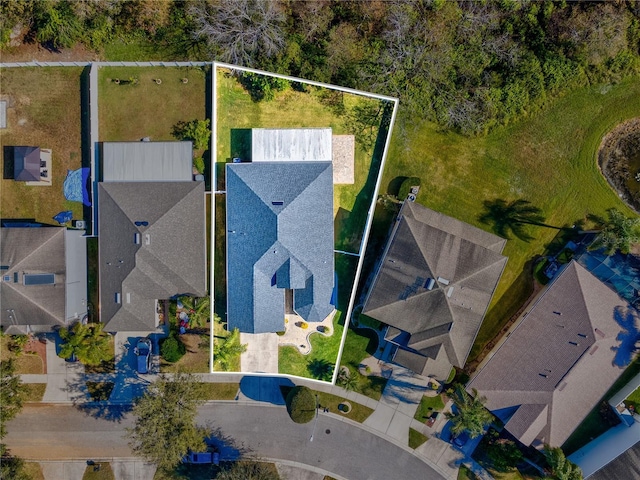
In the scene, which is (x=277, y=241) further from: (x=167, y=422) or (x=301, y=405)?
(x=167, y=422)

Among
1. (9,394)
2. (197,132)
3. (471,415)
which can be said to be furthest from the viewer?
(9,394)

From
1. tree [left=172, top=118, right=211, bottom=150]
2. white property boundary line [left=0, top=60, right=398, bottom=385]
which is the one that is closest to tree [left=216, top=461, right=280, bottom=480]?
white property boundary line [left=0, top=60, right=398, bottom=385]

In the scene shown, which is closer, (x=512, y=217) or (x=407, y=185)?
(x=407, y=185)

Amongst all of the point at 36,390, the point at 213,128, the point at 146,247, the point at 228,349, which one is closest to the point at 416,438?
the point at 228,349

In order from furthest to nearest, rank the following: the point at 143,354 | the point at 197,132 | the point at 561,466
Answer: the point at 143,354
the point at 197,132
the point at 561,466

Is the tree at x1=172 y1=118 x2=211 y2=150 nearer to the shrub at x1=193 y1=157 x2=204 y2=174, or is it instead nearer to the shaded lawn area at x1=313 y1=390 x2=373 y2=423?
the shrub at x1=193 y1=157 x2=204 y2=174

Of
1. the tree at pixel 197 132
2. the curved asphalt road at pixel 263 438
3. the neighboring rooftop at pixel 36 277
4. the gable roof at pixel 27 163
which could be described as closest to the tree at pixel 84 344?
the neighboring rooftop at pixel 36 277

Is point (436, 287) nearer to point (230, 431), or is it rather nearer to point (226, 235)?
point (226, 235)
